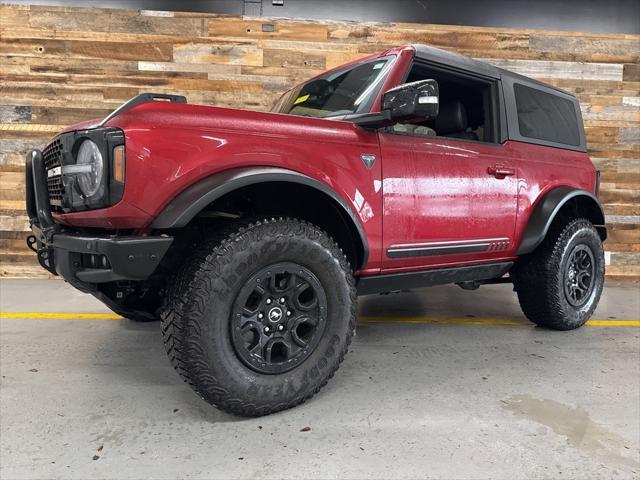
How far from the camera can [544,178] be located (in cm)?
287

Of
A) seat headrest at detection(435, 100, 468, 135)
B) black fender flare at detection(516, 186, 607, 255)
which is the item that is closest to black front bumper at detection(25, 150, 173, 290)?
seat headrest at detection(435, 100, 468, 135)

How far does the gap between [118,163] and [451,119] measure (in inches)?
78.1

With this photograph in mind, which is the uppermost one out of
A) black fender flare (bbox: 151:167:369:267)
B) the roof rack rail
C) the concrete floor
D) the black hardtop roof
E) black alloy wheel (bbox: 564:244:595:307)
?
the black hardtop roof

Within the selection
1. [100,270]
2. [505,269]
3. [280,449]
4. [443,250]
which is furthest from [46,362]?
[505,269]

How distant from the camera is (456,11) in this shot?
4699mm

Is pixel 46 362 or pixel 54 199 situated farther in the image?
pixel 46 362

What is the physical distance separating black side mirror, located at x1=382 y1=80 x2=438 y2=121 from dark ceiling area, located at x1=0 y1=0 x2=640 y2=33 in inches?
129

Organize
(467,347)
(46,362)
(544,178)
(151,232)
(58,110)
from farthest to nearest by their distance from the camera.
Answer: (58,110) < (544,178) < (467,347) < (46,362) < (151,232)

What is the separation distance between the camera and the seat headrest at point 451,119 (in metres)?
2.64

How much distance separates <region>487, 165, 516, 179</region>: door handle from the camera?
255 centimetres

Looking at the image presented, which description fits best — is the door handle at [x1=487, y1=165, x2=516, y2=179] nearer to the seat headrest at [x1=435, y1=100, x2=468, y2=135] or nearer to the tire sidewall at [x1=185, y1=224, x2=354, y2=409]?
the seat headrest at [x1=435, y1=100, x2=468, y2=135]

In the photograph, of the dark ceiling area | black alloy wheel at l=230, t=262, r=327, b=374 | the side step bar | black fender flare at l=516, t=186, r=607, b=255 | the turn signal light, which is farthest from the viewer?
the dark ceiling area

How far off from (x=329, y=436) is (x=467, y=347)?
1.34 m

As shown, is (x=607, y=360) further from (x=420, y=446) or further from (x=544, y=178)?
(x=420, y=446)
